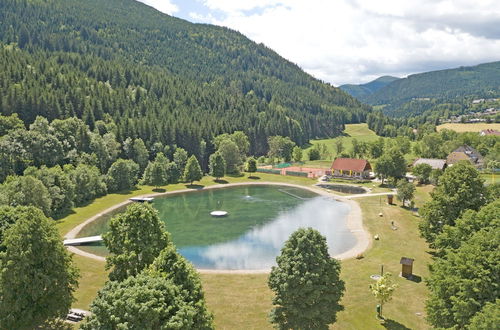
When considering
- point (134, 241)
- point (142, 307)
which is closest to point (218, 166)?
point (134, 241)

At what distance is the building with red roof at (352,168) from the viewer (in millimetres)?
133125

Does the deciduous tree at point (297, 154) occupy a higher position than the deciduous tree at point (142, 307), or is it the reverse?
the deciduous tree at point (297, 154)

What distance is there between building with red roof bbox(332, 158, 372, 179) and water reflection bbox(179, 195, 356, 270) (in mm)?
40522

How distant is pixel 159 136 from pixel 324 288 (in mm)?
126777

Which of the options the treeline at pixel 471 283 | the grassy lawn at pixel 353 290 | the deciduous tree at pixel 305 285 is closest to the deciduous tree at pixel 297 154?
the grassy lawn at pixel 353 290

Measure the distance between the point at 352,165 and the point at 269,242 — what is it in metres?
75.7

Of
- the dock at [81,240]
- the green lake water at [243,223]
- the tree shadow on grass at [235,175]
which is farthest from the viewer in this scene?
the tree shadow on grass at [235,175]

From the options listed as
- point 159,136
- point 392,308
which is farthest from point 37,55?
point 392,308

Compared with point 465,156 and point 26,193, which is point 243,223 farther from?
point 465,156

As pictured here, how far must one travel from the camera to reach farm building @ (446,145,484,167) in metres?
Answer: 144

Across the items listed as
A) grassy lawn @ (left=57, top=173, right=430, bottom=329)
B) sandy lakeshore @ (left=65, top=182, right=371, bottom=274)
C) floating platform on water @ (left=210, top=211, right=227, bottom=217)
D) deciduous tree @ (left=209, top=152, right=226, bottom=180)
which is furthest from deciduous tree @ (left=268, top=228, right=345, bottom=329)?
deciduous tree @ (left=209, top=152, right=226, bottom=180)

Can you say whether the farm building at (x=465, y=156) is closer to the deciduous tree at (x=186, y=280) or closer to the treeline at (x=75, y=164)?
the treeline at (x=75, y=164)

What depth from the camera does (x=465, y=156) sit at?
143 m

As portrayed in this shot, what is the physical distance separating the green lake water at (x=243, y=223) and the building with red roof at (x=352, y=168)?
24566 mm
